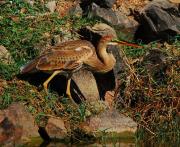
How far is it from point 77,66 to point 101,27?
1.59 metres

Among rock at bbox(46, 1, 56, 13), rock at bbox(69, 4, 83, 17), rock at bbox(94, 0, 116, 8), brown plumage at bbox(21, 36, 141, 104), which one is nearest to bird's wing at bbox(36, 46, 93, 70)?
brown plumage at bbox(21, 36, 141, 104)

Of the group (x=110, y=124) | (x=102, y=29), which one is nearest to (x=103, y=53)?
(x=102, y=29)

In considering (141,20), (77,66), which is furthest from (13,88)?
(141,20)

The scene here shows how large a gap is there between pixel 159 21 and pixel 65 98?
2990 millimetres

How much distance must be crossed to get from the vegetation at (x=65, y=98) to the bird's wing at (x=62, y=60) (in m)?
0.58

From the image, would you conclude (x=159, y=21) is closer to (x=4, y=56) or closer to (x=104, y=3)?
(x=104, y=3)

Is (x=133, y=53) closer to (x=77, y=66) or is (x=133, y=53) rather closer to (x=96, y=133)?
(x=77, y=66)

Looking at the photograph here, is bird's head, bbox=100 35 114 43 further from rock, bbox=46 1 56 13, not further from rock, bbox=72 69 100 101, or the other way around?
rock, bbox=46 1 56 13

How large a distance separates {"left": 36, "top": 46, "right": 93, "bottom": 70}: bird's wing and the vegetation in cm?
58

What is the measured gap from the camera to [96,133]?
13148 mm

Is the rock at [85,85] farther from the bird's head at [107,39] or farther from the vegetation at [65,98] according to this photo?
the bird's head at [107,39]

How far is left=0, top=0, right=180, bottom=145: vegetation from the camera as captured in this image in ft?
45.4

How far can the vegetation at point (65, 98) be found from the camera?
1384 centimetres

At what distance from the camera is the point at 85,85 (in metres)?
14.5
